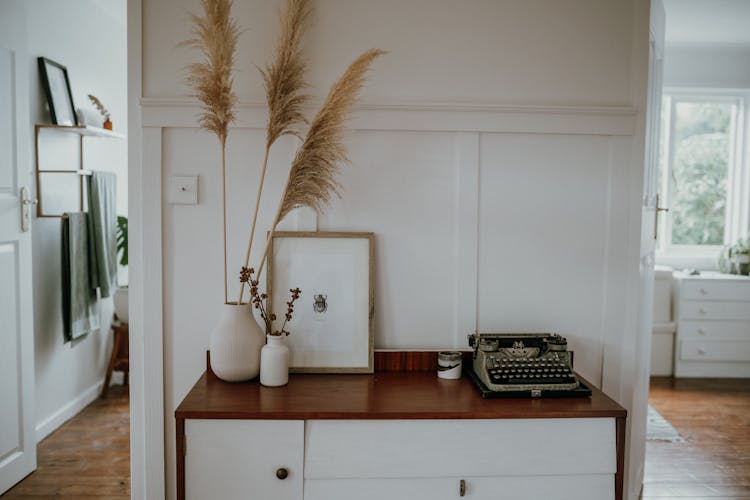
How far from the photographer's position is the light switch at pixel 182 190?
2.05 metres

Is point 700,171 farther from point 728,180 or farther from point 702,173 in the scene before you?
point 728,180

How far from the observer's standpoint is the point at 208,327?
2.10 m

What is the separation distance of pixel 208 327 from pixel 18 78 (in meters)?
1.53

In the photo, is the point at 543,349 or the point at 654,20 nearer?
the point at 543,349

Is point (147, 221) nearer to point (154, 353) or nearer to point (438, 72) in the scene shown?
point (154, 353)

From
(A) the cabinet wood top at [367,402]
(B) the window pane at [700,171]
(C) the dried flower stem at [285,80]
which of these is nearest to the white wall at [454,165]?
(C) the dried flower stem at [285,80]

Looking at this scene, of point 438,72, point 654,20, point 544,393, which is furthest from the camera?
point 654,20

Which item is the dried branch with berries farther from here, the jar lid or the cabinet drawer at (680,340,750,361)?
the cabinet drawer at (680,340,750,361)

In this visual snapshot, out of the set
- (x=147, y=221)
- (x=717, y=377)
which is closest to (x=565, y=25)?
(x=147, y=221)

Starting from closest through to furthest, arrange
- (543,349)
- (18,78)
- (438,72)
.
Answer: (543,349) < (438,72) < (18,78)

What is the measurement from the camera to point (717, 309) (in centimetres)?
450

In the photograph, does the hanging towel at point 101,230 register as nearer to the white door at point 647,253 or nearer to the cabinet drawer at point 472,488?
the cabinet drawer at point 472,488

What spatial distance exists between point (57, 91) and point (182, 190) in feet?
6.02

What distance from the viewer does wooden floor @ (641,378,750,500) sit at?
9.16ft
